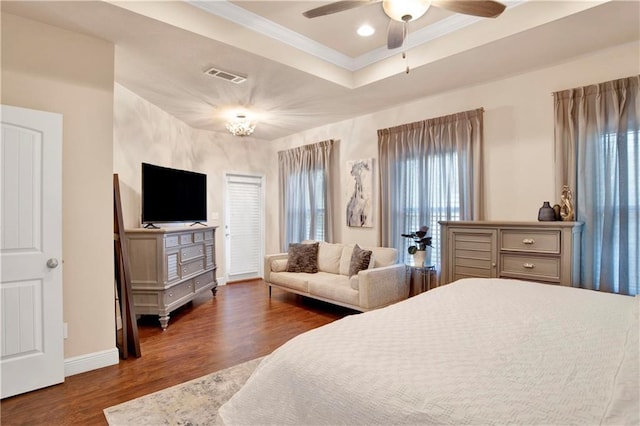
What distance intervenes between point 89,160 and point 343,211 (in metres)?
3.52

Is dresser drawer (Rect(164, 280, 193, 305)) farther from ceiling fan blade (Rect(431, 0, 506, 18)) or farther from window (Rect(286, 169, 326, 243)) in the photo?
ceiling fan blade (Rect(431, 0, 506, 18))

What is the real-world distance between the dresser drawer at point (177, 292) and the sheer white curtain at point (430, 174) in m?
2.67

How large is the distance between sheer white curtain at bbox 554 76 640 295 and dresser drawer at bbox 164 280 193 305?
4.24 metres

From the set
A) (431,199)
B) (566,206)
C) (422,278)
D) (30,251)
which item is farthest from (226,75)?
(566,206)

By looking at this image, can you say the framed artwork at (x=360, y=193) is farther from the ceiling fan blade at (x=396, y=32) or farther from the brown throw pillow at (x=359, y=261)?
the ceiling fan blade at (x=396, y=32)

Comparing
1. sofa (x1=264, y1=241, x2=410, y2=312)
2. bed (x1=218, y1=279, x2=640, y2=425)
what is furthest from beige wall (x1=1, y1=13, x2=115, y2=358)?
sofa (x1=264, y1=241, x2=410, y2=312)

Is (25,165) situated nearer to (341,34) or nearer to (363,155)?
(341,34)

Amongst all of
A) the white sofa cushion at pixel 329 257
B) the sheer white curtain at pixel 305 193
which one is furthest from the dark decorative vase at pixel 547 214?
the sheer white curtain at pixel 305 193

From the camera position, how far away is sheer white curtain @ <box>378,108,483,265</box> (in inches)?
154

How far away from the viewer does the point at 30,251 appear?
2475 millimetres

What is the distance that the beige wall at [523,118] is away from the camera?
3137 mm

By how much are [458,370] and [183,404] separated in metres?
1.95

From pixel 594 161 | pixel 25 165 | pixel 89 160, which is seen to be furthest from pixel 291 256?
pixel 594 161

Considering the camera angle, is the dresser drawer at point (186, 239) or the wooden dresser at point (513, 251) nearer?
the wooden dresser at point (513, 251)
